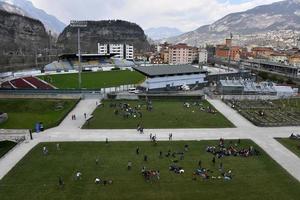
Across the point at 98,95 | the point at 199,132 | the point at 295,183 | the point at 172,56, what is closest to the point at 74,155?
the point at 199,132

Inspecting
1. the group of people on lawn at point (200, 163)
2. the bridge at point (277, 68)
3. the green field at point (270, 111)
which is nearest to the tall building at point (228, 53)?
the bridge at point (277, 68)

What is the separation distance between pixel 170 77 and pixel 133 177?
50815mm

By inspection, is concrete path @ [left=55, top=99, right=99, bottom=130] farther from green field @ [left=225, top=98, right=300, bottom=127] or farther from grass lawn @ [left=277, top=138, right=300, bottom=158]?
grass lawn @ [left=277, top=138, right=300, bottom=158]

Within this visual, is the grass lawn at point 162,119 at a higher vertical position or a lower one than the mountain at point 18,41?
lower

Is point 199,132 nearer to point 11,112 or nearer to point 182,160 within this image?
point 182,160

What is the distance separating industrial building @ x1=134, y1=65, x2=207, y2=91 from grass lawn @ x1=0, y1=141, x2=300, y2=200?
38.8m

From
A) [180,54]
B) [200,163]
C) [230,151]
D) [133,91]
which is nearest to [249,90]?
[133,91]

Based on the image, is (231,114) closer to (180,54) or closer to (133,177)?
(133,177)

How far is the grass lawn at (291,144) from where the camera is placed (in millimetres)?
38688

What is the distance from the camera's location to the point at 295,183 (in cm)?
3038

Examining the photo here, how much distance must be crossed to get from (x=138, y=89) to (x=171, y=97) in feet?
39.6

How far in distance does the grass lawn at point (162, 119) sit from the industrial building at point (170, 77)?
1632cm

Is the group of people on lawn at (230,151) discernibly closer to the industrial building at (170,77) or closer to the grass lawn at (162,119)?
the grass lawn at (162,119)

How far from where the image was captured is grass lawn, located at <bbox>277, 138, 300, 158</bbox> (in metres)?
38.7
